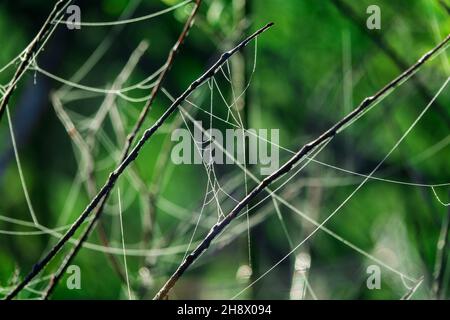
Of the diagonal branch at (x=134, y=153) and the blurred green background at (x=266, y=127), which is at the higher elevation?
the blurred green background at (x=266, y=127)

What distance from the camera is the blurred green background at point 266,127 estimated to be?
1.85 metres

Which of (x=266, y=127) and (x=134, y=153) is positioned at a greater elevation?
(x=266, y=127)

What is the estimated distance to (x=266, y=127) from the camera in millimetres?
2150

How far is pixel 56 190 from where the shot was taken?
249 cm

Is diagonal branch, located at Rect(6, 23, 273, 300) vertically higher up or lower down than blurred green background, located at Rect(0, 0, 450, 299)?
lower down

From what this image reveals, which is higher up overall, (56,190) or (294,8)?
(294,8)

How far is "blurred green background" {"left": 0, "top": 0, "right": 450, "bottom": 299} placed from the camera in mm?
1854

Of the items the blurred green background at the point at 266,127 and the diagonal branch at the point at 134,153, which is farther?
the blurred green background at the point at 266,127

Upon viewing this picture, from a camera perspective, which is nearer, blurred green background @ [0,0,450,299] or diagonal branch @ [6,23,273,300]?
diagonal branch @ [6,23,273,300]

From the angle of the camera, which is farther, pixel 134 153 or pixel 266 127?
pixel 266 127
